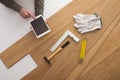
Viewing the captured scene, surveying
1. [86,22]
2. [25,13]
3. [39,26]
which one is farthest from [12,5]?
[86,22]

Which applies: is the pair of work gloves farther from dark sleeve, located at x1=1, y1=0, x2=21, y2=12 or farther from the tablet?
dark sleeve, located at x1=1, y1=0, x2=21, y2=12

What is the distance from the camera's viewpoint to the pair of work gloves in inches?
43.4

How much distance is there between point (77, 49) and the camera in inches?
Result: 42.4

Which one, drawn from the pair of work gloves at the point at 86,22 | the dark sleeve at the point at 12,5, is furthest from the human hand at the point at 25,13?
the pair of work gloves at the point at 86,22

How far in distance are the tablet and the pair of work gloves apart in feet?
0.52

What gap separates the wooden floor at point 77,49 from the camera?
104cm

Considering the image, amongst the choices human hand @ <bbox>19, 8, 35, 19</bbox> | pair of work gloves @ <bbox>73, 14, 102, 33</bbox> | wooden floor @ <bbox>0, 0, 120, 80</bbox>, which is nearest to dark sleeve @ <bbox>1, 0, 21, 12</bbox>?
human hand @ <bbox>19, 8, 35, 19</bbox>

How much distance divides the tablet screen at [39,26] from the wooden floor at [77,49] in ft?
0.11

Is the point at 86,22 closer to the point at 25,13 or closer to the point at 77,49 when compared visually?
the point at 77,49

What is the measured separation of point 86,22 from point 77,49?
0.16 metres

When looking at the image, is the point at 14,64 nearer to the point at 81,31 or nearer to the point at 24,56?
the point at 24,56

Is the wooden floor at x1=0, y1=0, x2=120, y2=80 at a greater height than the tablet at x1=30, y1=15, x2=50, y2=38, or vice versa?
the tablet at x1=30, y1=15, x2=50, y2=38

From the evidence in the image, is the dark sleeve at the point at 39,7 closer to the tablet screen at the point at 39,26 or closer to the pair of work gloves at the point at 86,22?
the tablet screen at the point at 39,26

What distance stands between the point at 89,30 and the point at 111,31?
0.11 m
